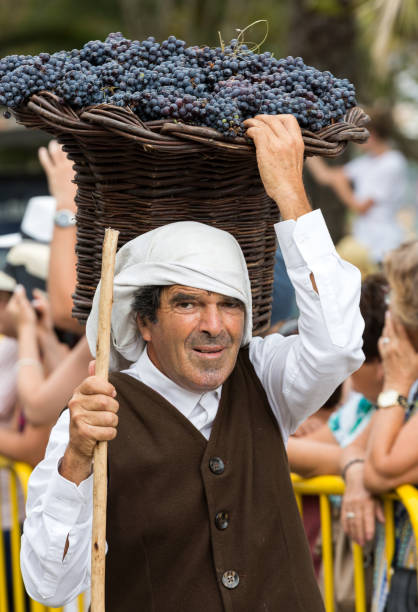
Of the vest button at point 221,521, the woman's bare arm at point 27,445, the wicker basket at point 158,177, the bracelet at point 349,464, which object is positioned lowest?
the vest button at point 221,521

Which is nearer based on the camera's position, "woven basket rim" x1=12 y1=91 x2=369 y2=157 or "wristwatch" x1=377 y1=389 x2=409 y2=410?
"woven basket rim" x1=12 y1=91 x2=369 y2=157

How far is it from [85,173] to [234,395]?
31.1 inches

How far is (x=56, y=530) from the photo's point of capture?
238 cm

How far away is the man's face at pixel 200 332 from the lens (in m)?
2.54

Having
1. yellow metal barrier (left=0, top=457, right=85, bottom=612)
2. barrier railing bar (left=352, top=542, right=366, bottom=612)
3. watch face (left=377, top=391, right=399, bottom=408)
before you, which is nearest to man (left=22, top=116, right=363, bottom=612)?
watch face (left=377, top=391, right=399, bottom=408)

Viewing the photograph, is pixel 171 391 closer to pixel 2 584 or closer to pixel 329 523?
pixel 329 523

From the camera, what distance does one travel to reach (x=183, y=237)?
8.30ft

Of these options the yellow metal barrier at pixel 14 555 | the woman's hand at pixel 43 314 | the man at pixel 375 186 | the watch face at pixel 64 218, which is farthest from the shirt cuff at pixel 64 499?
the man at pixel 375 186

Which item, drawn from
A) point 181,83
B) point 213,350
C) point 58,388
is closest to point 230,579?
point 213,350

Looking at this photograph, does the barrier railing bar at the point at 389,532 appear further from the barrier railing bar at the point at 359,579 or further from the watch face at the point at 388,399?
Result: the watch face at the point at 388,399

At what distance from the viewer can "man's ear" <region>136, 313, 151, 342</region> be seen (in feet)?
8.79

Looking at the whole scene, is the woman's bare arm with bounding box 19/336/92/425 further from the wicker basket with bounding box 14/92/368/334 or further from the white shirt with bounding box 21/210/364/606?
the white shirt with bounding box 21/210/364/606

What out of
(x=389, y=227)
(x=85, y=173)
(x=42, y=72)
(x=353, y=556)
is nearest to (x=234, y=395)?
(x=85, y=173)

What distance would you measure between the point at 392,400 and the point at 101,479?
1.56 meters
